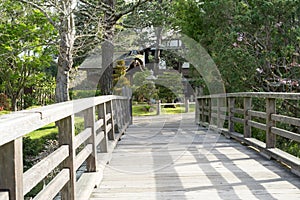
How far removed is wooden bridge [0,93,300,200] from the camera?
4.46ft

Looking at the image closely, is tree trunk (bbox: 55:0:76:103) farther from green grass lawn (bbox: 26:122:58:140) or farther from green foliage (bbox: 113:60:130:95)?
green foliage (bbox: 113:60:130:95)

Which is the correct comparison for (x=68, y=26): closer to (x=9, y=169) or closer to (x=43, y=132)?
(x=43, y=132)

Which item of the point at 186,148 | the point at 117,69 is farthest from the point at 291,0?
the point at 117,69

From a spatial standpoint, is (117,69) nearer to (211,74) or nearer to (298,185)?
(211,74)

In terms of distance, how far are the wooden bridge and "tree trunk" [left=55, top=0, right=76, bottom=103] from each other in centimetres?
313

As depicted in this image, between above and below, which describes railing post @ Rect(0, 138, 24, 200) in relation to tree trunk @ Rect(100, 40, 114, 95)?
below

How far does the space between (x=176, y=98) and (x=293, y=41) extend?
40.0 feet

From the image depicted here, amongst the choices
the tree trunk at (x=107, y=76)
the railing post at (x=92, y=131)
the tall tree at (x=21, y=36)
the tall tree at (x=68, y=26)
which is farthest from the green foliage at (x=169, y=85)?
the railing post at (x=92, y=131)

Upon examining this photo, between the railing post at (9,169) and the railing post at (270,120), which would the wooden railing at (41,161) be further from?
the railing post at (270,120)

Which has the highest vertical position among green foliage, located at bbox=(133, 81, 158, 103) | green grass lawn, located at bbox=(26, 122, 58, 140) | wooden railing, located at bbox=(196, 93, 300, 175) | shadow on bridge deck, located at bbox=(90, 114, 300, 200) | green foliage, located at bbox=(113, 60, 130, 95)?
green foliage, located at bbox=(113, 60, 130, 95)

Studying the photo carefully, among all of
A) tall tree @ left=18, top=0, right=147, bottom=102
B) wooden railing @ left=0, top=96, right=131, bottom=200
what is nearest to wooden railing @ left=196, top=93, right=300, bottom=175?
wooden railing @ left=0, top=96, right=131, bottom=200

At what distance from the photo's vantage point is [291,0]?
20.7 ft

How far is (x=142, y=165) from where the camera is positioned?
392cm

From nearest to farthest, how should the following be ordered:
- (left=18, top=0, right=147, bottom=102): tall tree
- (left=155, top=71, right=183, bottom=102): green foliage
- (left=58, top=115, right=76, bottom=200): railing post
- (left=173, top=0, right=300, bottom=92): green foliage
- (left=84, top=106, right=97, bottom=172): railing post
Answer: (left=58, top=115, right=76, bottom=200): railing post → (left=84, top=106, right=97, bottom=172): railing post → (left=173, top=0, right=300, bottom=92): green foliage → (left=18, top=0, right=147, bottom=102): tall tree → (left=155, top=71, right=183, bottom=102): green foliage
